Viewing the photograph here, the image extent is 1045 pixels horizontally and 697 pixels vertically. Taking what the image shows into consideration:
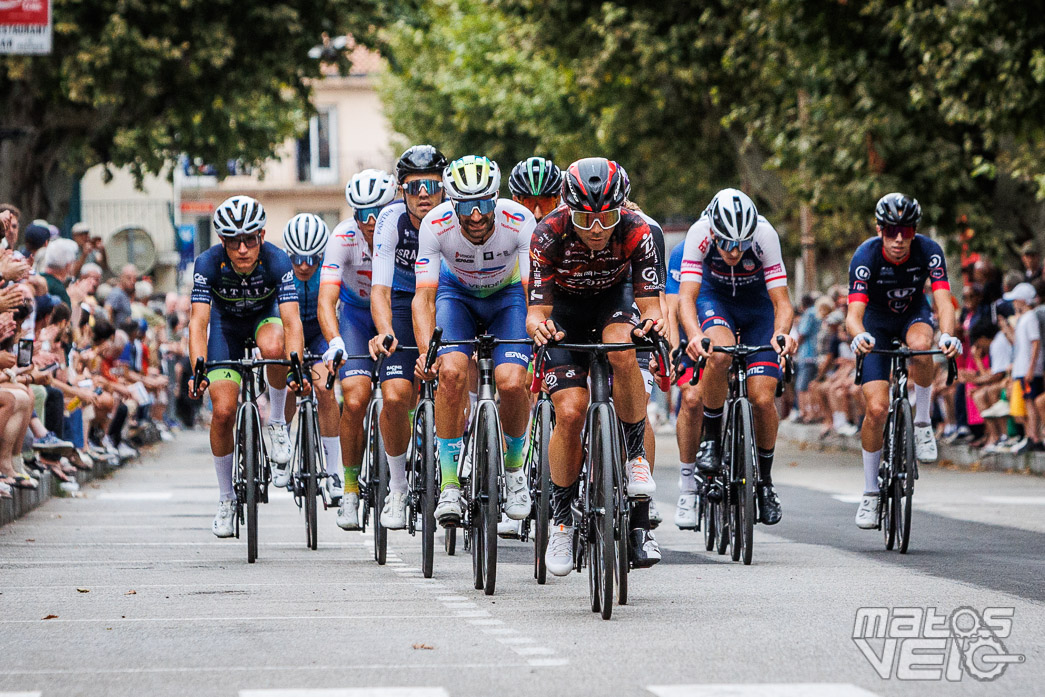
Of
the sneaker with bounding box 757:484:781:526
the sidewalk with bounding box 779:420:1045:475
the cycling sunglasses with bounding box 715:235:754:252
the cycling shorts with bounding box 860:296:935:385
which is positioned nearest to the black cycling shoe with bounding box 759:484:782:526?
the sneaker with bounding box 757:484:781:526

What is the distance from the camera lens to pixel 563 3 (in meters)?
31.5

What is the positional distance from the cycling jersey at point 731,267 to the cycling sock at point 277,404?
3.31 metres

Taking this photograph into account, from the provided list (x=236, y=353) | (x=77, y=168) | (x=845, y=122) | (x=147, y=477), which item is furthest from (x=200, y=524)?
(x=77, y=168)

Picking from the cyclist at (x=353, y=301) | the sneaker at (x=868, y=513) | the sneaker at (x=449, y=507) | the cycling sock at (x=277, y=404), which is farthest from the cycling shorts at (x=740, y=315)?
the cycling sock at (x=277, y=404)

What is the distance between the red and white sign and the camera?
51.7 ft

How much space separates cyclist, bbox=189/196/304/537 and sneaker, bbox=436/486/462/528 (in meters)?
2.24

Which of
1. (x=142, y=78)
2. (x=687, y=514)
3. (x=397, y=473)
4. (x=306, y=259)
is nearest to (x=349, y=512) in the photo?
(x=397, y=473)

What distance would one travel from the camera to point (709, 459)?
39.1 ft

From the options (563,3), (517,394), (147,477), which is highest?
(563,3)

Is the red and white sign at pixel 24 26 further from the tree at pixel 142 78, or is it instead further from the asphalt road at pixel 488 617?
the tree at pixel 142 78

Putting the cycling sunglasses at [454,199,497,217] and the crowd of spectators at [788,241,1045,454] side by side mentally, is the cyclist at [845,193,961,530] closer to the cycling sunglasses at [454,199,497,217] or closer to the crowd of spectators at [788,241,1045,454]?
the cycling sunglasses at [454,199,497,217]

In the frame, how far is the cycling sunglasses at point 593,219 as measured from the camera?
8977 millimetres

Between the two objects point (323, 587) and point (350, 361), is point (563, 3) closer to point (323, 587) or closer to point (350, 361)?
point (350, 361)

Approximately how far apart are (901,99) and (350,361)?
43.5 feet
